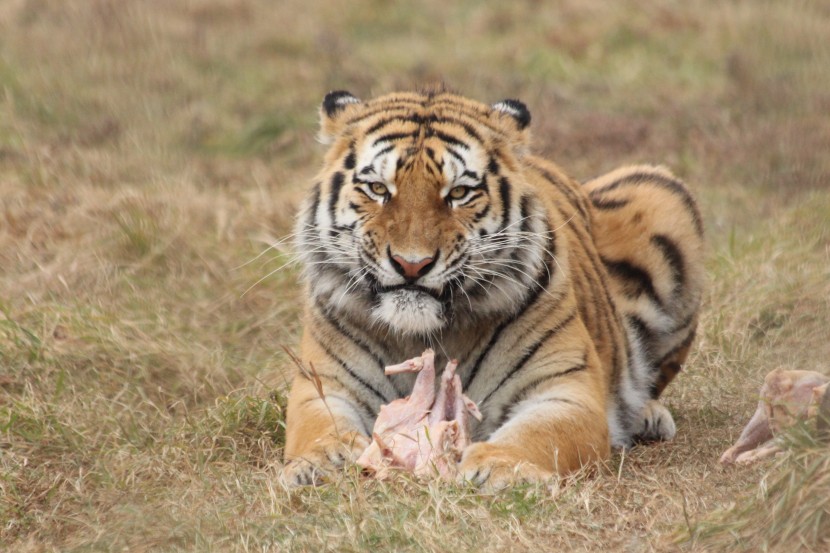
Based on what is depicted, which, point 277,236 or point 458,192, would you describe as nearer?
point 458,192

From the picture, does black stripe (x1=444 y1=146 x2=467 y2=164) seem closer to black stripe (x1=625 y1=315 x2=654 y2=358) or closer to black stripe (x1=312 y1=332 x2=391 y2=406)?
black stripe (x1=312 y1=332 x2=391 y2=406)

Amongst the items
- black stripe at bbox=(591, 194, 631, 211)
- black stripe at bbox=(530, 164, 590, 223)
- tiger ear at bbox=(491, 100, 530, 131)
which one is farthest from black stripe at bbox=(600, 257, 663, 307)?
tiger ear at bbox=(491, 100, 530, 131)

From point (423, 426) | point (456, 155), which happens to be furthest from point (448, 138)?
point (423, 426)

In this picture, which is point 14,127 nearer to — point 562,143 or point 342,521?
point 562,143

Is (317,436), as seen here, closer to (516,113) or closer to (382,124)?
(382,124)

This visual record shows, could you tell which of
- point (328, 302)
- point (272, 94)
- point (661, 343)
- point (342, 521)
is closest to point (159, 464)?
point (328, 302)

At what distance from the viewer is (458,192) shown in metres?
4.64

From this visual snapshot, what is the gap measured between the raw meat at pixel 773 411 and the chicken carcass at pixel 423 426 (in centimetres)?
91

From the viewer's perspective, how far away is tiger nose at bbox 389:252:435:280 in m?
4.38

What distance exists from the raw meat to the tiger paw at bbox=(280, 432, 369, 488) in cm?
127

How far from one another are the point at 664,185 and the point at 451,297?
2.24 m

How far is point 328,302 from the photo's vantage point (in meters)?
4.90

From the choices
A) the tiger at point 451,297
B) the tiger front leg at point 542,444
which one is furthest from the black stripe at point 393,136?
the tiger front leg at point 542,444

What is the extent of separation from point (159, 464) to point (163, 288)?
2.21 meters
